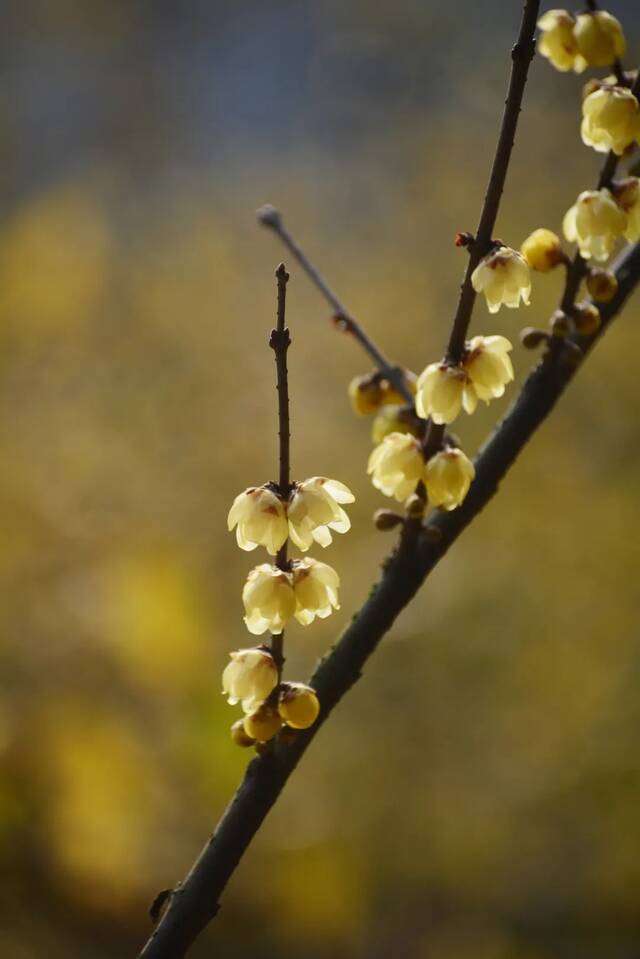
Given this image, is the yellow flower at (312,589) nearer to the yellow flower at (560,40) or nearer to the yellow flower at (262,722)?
the yellow flower at (262,722)

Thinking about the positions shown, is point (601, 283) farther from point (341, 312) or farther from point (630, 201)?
point (341, 312)

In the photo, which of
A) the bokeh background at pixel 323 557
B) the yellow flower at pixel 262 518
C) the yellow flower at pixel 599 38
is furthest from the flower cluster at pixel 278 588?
the bokeh background at pixel 323 557

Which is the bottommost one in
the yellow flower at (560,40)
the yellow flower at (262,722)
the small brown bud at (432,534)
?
the yellow flower at (262,722)

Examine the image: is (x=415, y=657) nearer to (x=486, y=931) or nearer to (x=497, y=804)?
(x=497, y=804)

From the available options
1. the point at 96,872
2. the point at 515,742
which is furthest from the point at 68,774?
the point at 515,742

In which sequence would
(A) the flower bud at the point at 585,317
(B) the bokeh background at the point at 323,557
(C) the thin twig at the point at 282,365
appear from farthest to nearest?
1. (B) the bokeh background at the point at 323,557
2. (A) the flower bud at the point at 585,317
3. (C) the thin twig at the point at 282,365

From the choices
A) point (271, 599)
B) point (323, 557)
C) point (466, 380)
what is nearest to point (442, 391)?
point (466, 380)
